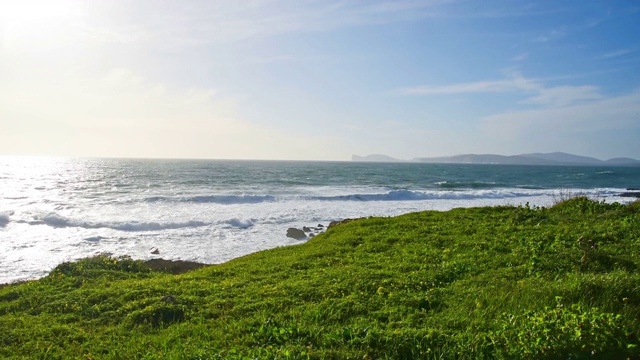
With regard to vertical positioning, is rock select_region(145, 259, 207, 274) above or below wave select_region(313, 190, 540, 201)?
below

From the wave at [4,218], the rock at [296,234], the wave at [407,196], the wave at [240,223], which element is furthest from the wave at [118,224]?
the wave at [407,196]

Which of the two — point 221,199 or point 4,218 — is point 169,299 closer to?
point 4,218

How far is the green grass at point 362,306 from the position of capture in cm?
499

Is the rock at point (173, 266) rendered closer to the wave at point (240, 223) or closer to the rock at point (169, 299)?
the rock at point (169, 299)

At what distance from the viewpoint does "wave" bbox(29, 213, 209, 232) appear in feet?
92.0

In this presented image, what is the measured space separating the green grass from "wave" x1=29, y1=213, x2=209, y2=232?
1741 centimetres

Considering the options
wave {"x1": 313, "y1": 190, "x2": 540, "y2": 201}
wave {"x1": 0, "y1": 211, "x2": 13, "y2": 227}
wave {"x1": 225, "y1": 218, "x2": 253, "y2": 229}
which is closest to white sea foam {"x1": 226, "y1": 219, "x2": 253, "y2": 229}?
wave {"x1": 225, "y1": 218, "x2": 253, "y2": 229}

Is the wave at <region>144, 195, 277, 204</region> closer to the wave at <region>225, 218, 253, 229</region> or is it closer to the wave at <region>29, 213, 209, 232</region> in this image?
the wave at <region>29, 213, 209, 232</region>

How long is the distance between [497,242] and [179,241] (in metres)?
17.3

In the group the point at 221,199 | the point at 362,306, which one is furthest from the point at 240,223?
the point at 362,306

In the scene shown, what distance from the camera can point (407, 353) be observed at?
4969 millimetres

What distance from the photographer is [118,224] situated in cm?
2892

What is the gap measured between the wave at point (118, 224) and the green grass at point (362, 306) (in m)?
17.4

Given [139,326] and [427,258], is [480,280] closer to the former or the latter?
[427,258]
